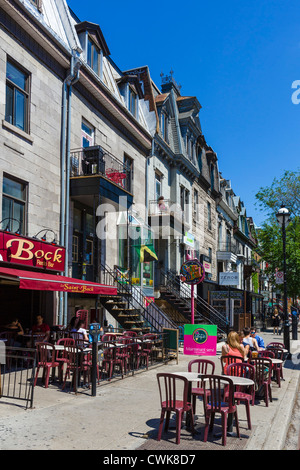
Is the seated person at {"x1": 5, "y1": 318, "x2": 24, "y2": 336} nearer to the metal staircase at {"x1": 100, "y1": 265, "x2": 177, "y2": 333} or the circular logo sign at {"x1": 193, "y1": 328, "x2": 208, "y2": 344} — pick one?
the metal staircase at {"x1": 100, "y1": 265, "x2": 177, "y2": 333}

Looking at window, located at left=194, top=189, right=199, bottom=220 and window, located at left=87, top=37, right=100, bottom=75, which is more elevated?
window, located at left=87, top=37, right=100, bottom=75

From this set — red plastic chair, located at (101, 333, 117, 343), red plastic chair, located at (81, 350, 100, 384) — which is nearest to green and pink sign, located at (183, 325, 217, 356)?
red plastic chair, located at (101, 333, 117, 343)

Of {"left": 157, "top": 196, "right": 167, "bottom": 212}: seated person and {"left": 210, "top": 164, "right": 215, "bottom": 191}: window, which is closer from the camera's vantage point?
{"left": 157, "top": 196, "right": 167, "bottom": 212}: seated person

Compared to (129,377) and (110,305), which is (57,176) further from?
(129,377)

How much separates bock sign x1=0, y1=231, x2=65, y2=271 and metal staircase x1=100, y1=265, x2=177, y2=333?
2.76m

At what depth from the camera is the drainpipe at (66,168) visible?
45.7 feet

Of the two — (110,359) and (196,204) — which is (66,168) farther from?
(196,204)

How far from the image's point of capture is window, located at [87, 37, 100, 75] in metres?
16.4

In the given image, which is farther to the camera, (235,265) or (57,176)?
(235,265)

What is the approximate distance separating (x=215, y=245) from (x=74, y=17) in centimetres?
2205

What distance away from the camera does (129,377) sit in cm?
1116

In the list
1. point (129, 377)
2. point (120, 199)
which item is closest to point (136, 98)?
point (120, 199)

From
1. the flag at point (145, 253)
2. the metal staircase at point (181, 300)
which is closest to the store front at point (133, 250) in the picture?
the flag at point (145, 253)

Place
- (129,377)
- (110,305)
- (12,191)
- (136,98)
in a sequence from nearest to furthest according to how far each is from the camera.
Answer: (129,377) → (12,191) → (110,305) → (136,98)
